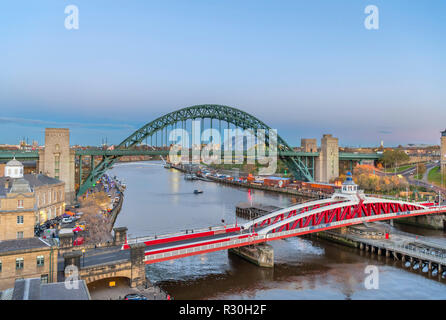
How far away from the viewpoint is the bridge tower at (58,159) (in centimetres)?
3691

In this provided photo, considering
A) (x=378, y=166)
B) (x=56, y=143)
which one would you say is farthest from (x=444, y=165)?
(x=56, y=143)

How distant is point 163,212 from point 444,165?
45.5m

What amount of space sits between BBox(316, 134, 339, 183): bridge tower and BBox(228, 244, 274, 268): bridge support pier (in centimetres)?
4219

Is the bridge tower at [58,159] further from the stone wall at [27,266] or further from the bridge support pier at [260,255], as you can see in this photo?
the stone wall at [27,266]

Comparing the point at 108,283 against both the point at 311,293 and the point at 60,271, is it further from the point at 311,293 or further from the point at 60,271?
the point at 311,293

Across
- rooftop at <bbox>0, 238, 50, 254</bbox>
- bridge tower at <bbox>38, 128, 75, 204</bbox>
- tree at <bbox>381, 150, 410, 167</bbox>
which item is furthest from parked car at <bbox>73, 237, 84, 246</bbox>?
tree at <bbox>381, 150, 410, 167</bbox>

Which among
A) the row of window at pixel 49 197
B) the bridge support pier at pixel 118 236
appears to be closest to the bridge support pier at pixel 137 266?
the bridge support pier at pixel 118 236

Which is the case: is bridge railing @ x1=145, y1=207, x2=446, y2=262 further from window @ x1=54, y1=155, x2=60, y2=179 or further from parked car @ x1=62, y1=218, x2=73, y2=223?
window @ x1=54, y1=155, x2=60, y2=179

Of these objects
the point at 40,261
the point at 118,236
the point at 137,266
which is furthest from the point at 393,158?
the point at 40,261

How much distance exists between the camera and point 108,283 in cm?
1617

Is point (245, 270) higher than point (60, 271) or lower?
lower

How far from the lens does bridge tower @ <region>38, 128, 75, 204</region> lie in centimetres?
3691

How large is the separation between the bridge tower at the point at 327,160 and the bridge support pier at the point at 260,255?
42186mm

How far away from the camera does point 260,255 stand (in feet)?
72.3
